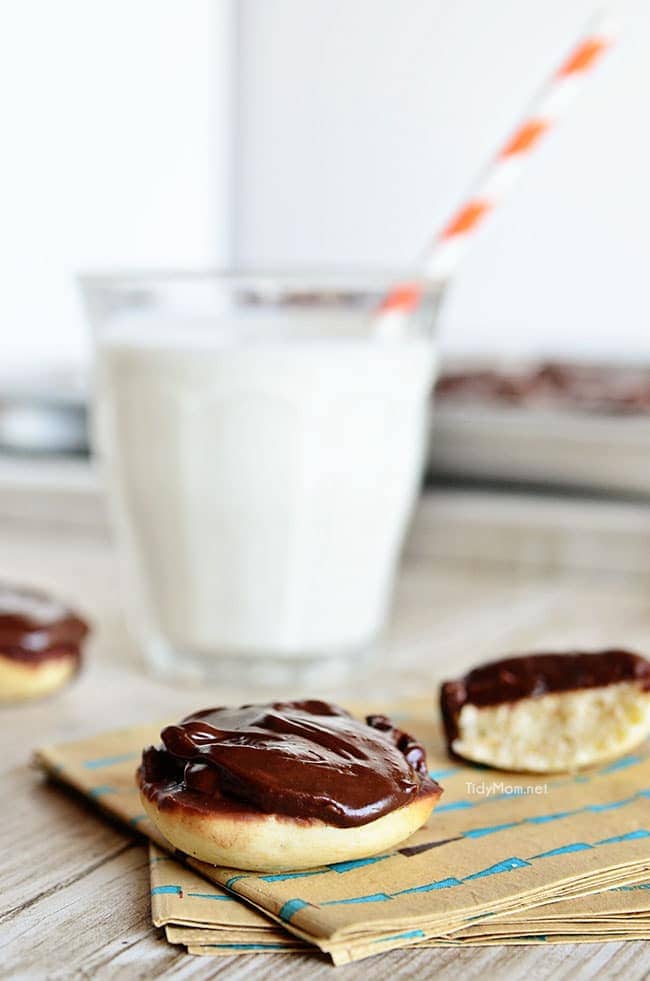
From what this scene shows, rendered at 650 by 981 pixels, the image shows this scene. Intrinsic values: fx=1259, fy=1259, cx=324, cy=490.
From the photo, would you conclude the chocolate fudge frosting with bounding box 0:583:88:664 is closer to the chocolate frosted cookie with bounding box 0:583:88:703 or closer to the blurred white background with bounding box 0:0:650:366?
the chocolate frosted cookie with bounding box 0:583:88:703

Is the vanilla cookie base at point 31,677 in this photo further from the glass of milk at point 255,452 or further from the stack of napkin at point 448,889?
the stack of napkin at point 448,889

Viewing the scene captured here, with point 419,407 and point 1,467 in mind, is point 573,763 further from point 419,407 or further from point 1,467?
point 1,467

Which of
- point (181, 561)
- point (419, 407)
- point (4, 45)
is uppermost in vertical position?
point (4, 45)

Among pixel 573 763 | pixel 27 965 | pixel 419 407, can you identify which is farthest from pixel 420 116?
pixel 27 965

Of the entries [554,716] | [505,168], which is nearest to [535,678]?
[554,716]

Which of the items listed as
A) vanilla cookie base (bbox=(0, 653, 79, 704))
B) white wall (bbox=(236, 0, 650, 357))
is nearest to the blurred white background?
white wall (bbox=(236, 0, 650, 357))

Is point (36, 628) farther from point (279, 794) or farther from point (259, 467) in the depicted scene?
point (279, 794)

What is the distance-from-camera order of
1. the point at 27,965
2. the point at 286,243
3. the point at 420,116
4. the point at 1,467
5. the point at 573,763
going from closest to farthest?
the point at 27,965
the point at 573,763
the point at 1,467
the point at 420,116
the point at 286,243
